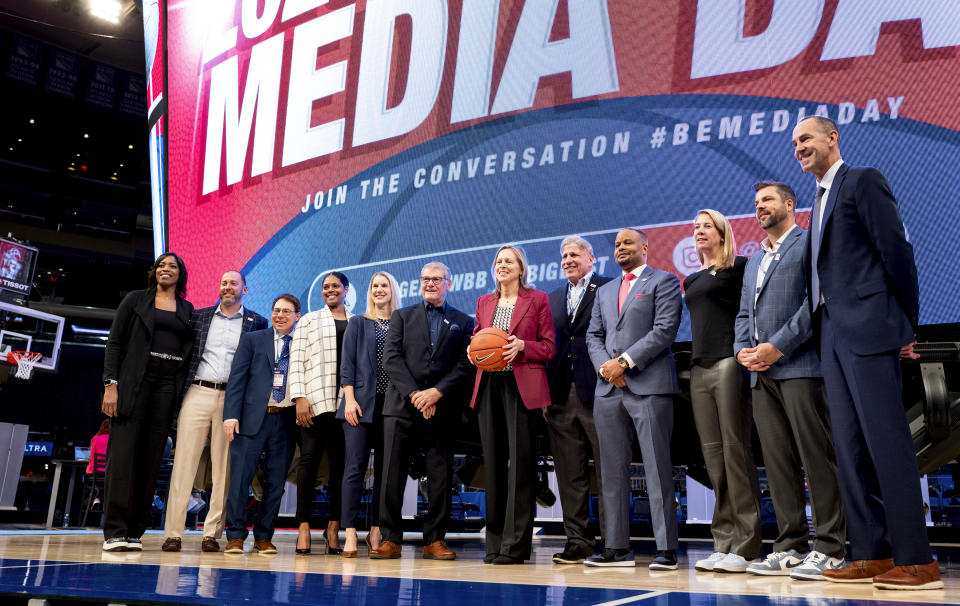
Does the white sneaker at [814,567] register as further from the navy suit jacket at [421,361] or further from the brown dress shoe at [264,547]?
the brown dress shoe at [264,547]

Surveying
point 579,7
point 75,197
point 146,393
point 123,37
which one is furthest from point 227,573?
point 75,197

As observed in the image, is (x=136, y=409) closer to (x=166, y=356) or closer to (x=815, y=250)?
(x=166, y=356)

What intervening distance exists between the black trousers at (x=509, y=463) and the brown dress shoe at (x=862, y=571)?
1427 millimetres

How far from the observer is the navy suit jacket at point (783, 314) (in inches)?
115

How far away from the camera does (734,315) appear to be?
10.8 ft

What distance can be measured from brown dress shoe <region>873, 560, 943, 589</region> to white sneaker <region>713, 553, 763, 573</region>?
0.67 m

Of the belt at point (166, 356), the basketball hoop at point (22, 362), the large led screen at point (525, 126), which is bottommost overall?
the belt at point (166, 356)

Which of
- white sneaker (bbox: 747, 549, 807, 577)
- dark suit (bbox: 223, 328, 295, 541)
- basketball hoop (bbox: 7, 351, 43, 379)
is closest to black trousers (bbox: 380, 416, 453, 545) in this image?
dark suit (bbox: 223, 328, 295, 541)

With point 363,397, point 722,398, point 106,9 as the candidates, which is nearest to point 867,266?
point 722,398

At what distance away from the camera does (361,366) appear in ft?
13.7

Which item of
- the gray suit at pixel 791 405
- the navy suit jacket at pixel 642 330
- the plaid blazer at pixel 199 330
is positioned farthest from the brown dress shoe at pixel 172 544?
the gray suit at pixel 791 405

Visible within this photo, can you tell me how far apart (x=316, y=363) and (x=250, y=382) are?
38 cm

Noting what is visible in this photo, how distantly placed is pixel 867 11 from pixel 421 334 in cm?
282

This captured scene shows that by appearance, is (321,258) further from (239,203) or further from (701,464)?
(701,464)
